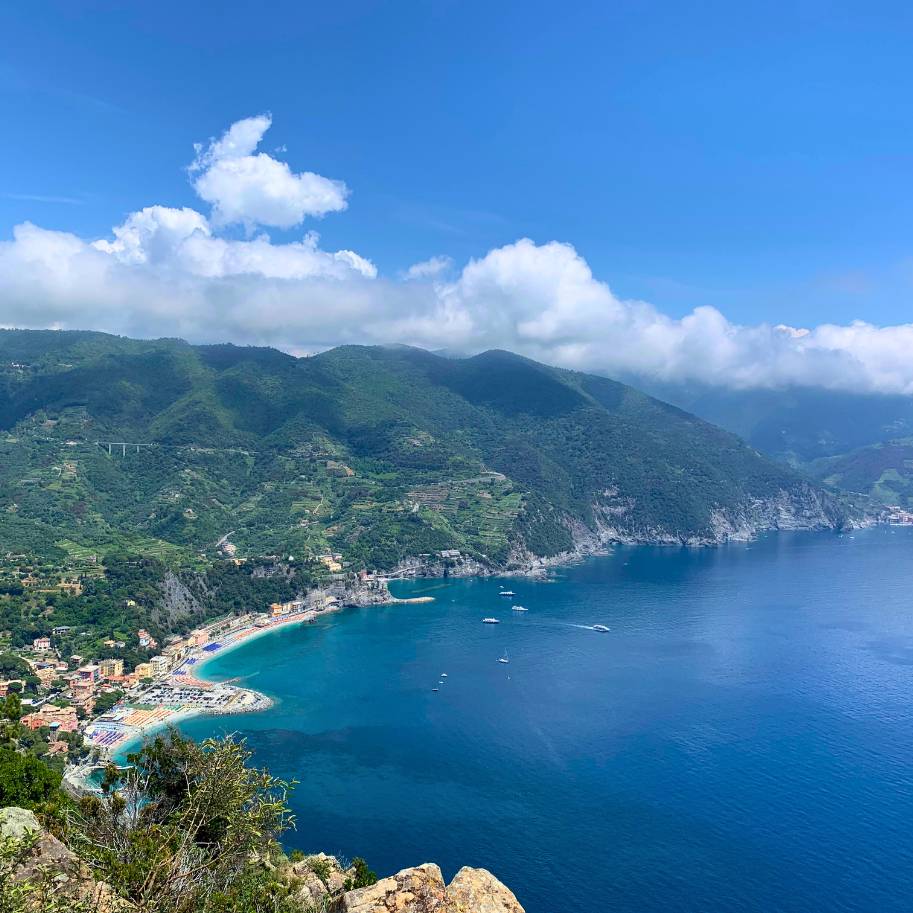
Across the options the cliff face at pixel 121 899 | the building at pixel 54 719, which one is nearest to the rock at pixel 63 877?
the cliff face at pixel 121 899

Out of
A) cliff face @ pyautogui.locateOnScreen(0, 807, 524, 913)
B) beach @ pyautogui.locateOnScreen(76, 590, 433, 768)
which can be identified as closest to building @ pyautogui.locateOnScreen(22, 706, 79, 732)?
beach @ pyautogui.locateOnScreen(76, 590, 433, 768)

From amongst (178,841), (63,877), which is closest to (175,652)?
(178,841)

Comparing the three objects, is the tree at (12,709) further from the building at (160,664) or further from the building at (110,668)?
the building at (160,664)

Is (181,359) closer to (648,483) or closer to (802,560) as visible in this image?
(648,483)

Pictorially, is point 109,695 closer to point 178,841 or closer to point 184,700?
point 184,700

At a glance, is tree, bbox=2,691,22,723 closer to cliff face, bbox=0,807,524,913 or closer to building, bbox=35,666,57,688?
cliff face, bbox=0,807,524,913

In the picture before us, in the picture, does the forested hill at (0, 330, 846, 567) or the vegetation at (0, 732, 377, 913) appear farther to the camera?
the forested hill at (0, 330, 846, 567)

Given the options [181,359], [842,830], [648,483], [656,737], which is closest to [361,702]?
[656,737]
